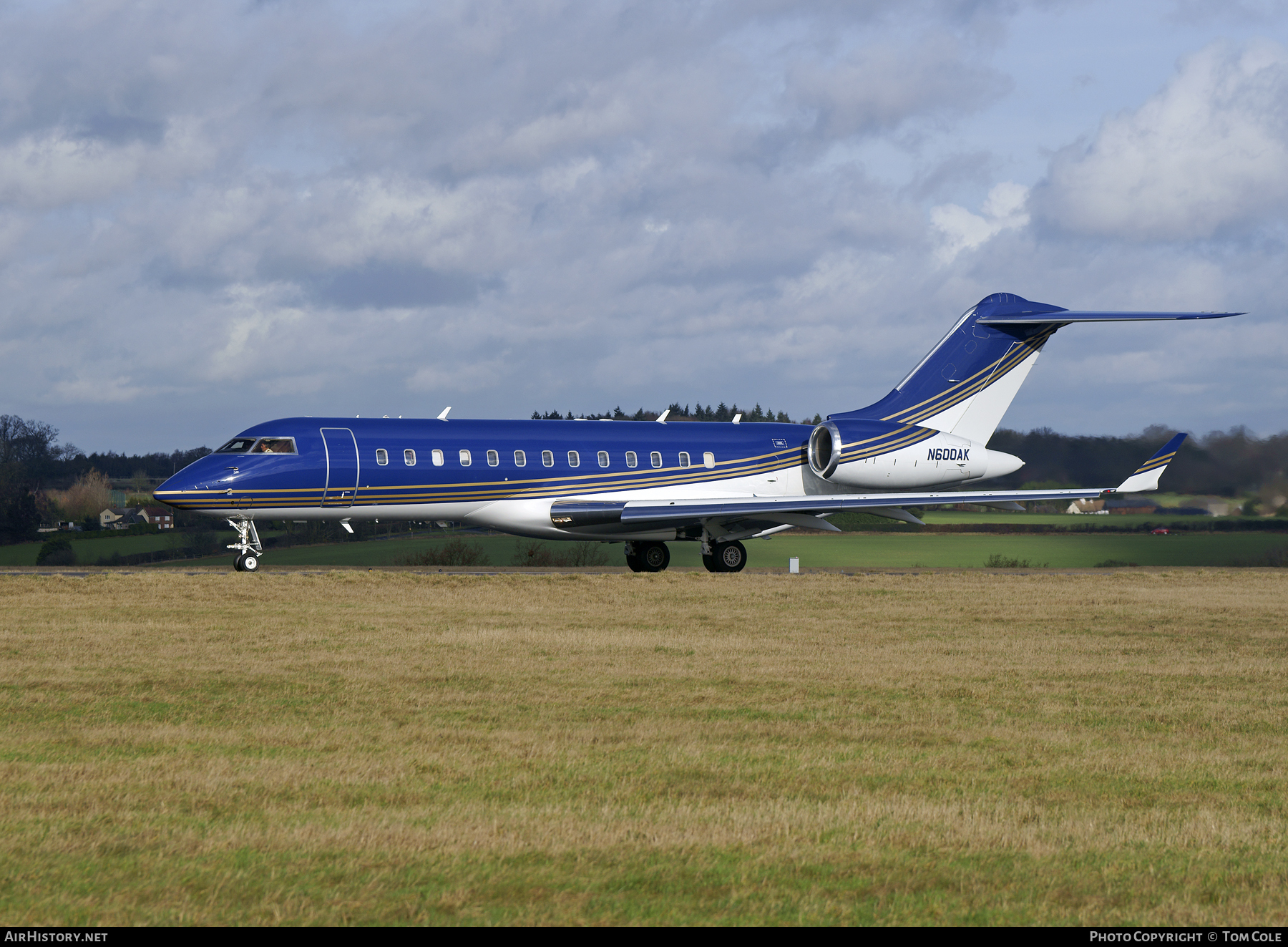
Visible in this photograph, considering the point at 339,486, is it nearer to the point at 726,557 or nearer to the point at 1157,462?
the point at 726,557

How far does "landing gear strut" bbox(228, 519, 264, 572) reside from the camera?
29.6 metres

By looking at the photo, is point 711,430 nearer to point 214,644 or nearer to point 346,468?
point 346,468

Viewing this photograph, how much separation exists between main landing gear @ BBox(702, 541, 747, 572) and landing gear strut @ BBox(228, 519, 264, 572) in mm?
11656

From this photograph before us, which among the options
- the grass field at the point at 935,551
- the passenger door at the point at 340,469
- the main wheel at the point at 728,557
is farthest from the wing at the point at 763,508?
the passenger door at the point at 340,469

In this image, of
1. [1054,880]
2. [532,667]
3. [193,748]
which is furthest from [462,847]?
[532,667]

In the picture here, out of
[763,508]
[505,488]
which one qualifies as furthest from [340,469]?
[763,508]

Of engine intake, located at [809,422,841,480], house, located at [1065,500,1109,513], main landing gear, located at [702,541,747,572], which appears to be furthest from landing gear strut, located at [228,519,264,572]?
house, located at [1065,500,1109,513]

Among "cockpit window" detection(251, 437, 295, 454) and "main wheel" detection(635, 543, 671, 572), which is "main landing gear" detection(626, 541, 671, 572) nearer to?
"main wheel" detection(635, 543, 671, 572)

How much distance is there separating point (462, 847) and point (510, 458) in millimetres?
24274

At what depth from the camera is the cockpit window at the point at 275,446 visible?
2920 cm

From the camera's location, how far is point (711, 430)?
115 feet

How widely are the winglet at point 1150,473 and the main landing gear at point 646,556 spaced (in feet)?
40.3

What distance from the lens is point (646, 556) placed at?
116ft

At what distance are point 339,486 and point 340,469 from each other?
402 mm
